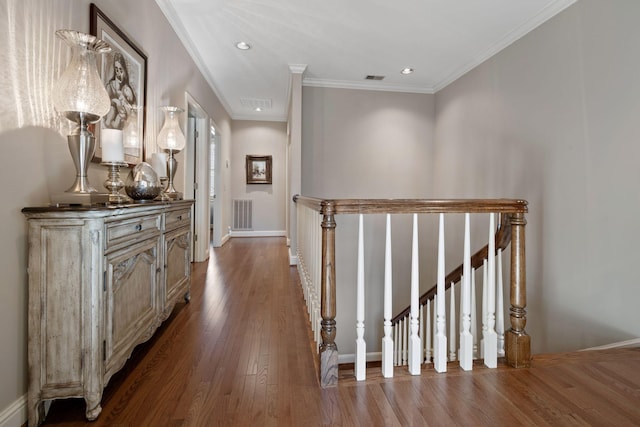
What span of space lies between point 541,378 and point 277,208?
226 inches

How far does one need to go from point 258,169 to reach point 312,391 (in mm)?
5672

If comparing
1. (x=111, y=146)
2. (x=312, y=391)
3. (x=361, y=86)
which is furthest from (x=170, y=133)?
(x=361, y=86)

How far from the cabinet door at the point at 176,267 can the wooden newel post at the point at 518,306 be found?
206 cm

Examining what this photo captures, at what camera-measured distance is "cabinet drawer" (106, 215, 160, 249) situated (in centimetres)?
132

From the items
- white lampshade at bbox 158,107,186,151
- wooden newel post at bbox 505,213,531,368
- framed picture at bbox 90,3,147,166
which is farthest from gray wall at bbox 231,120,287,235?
wooden newel post at bbox 505,213,531,368

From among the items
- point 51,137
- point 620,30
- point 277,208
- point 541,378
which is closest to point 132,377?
point 51,137

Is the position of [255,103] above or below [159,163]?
above

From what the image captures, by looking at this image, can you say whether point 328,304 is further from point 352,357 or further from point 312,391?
point 352,357

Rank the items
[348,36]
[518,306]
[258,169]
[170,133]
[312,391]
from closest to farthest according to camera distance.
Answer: [312,391], [518,306], [170,133], [348,36], [258,169]

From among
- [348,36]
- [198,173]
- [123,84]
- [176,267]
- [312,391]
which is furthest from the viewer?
[198,173]

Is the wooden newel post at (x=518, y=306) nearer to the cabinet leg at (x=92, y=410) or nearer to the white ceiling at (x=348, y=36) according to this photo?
the cabinet leg at (x=92, y=410)

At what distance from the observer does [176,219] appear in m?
2.25

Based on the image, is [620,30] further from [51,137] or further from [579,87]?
[51,137]

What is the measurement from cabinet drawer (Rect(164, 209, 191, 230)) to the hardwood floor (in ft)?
2.41
